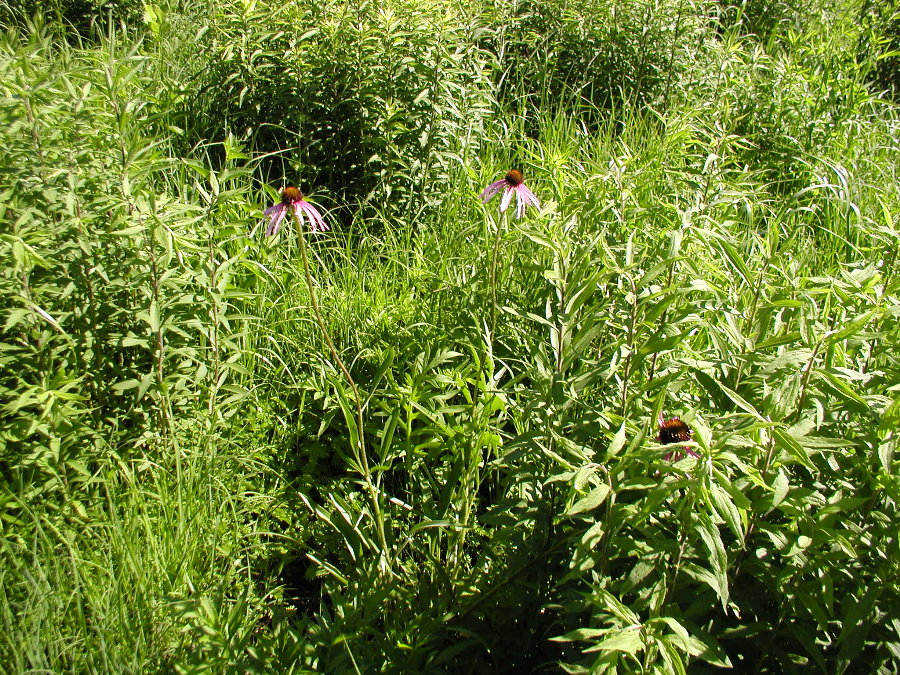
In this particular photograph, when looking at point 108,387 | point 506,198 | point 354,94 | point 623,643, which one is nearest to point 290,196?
point 506,198

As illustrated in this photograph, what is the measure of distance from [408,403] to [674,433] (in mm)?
848

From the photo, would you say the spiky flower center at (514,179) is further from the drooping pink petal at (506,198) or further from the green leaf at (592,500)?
the green leaf at (592,500)

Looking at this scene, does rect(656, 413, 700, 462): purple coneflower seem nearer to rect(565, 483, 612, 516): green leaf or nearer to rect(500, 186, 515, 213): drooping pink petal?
rect(565, 483, 612, 516): green leaf

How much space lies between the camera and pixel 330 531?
2.26 metres

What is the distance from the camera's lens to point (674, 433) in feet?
4.85

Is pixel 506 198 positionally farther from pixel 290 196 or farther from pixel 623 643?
pixel 623 643

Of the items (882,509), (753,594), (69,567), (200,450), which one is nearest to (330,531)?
(200,450)

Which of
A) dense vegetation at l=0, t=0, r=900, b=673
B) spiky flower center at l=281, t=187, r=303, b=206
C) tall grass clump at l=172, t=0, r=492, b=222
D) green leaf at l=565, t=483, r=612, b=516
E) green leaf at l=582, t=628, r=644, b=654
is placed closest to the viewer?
green leaf at l=582, t=628, r=644, b=654

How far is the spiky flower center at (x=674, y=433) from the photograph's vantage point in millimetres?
1472

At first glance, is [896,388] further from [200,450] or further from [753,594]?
[200,450]

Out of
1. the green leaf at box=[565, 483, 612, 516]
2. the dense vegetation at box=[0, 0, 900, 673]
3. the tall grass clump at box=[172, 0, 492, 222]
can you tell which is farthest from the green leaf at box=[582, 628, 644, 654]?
the tall grass clump at box=[172, 0, 492, 222]

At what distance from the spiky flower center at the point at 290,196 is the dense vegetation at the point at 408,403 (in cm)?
27

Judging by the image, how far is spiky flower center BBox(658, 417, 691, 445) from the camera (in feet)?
4.83

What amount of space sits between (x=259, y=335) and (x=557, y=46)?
311 cm
